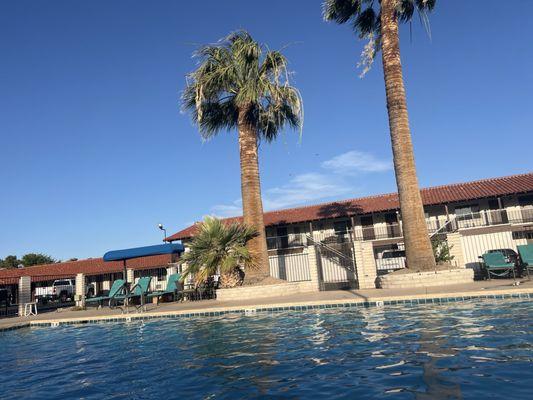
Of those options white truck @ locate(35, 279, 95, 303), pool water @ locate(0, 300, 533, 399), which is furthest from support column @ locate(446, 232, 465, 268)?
white truck @ locate(35, 279, 95, 303)

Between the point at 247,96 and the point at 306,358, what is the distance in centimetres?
1275

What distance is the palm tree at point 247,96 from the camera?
17031 millimetres

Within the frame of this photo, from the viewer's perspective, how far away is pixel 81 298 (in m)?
19.0

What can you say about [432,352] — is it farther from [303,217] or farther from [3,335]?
[303,217]

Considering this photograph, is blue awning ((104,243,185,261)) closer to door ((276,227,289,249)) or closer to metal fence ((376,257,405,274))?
metal fence ((376,257,405,274))

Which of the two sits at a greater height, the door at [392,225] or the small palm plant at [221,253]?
the door at [392,225]

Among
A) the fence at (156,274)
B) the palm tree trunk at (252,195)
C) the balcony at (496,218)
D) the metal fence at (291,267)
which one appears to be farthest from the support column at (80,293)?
the balcony at (496,218)

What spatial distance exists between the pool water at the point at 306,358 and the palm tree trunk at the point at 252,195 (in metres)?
6.00

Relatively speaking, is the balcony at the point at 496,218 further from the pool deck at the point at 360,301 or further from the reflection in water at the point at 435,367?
the reflection in water at the point at 435,367

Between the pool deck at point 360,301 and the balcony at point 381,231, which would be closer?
the pool deck at point 360,301

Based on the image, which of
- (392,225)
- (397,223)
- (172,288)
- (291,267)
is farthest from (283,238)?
(172,288)

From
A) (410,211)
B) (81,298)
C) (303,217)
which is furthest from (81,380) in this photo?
(303,217)

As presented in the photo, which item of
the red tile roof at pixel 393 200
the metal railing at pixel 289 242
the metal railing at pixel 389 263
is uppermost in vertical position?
the red tile roof at pixel 393 200

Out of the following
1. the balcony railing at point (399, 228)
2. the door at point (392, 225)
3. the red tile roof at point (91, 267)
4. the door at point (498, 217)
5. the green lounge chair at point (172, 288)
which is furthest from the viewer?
the red tile roof at point (91, 267)
